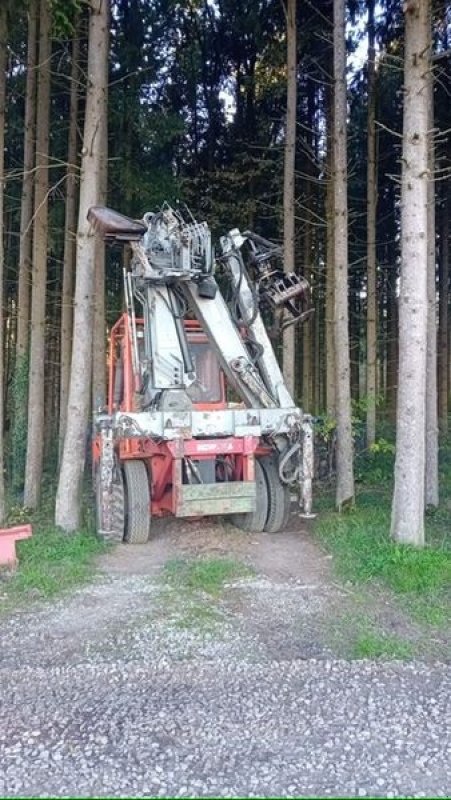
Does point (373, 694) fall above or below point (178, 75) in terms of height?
below

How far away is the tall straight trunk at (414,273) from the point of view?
6988mm

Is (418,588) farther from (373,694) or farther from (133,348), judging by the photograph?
(133,348)

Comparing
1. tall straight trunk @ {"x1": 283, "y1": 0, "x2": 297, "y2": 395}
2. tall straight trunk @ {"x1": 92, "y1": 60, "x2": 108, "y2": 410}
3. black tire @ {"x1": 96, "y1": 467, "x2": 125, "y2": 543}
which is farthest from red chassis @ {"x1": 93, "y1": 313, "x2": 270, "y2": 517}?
tall straight trunk @ {"x1": 283, "y1": 0, "x2": 297, "y2": 395}

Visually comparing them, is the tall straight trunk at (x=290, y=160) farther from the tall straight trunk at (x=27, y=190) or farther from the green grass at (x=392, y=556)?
the tall straight trunk at (x=27, y=190)

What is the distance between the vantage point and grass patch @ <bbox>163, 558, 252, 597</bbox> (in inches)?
244

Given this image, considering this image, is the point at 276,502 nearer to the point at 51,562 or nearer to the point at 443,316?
the point at 51,562

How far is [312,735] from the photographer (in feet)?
11.4

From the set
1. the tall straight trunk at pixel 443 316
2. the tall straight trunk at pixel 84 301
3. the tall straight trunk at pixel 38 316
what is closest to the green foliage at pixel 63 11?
the tall straight trunk at pixel 84 301

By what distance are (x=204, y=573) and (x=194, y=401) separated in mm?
2722

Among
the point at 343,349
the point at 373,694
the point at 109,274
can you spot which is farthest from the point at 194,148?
the point at 373,694

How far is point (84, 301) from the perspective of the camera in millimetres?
8680

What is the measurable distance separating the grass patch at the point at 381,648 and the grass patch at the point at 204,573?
1654 mm

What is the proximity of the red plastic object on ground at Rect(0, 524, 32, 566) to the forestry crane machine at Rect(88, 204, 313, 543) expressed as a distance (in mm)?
1015

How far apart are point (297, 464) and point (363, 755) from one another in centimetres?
509
